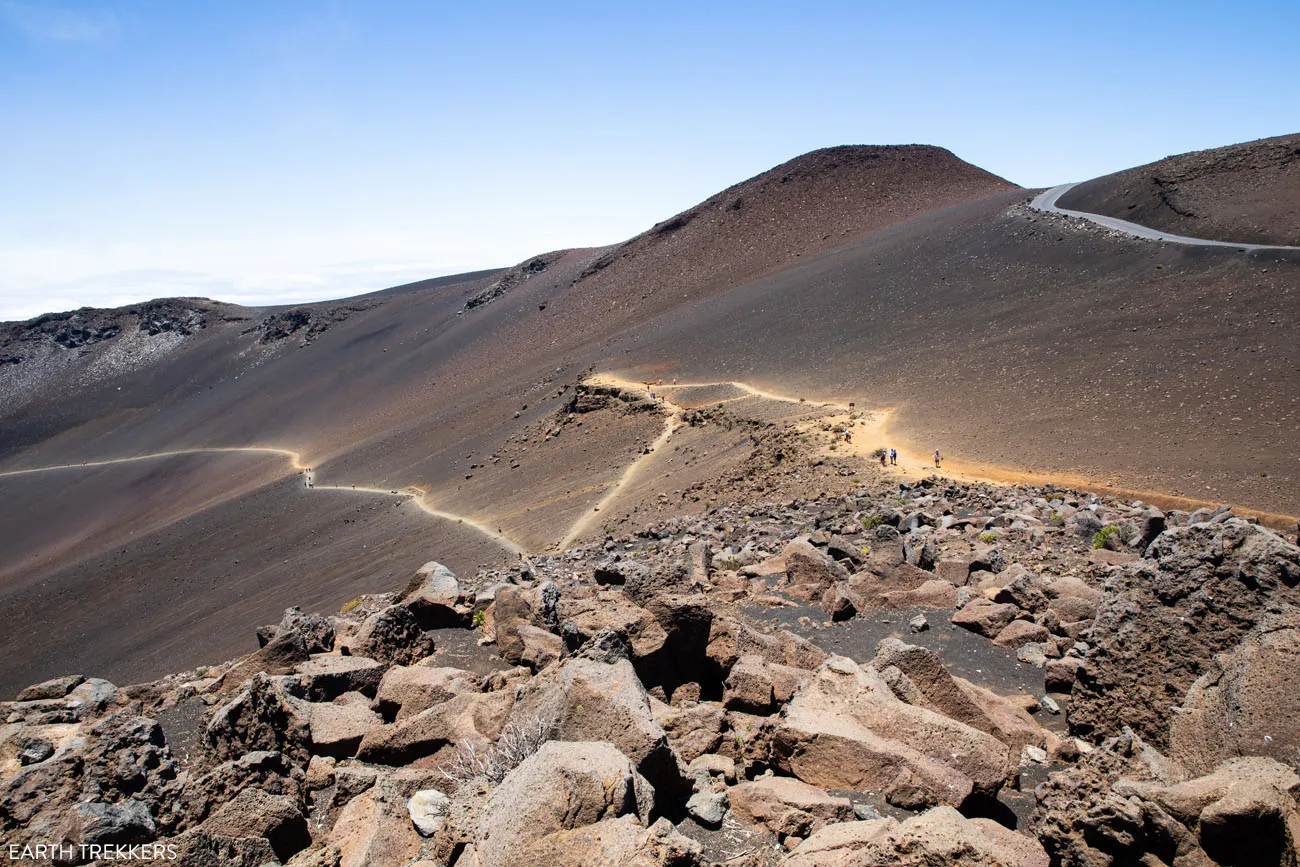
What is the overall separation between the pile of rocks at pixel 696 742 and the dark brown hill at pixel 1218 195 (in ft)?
90.8

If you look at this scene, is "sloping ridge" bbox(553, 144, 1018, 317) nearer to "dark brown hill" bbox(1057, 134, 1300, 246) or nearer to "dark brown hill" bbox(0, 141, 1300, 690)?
"dark brown hill" bbox(0, 141, 1300, 690)

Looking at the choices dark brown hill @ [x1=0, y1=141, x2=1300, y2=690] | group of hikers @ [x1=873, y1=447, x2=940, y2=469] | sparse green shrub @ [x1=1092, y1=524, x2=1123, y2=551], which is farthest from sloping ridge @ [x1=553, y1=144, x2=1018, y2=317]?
sparse green shrub @ [x1=1092, y1=524, x2=1123, y2=551]

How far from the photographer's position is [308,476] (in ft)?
109

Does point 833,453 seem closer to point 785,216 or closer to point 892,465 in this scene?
point 892,465

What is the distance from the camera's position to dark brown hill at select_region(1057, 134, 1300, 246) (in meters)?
26.9

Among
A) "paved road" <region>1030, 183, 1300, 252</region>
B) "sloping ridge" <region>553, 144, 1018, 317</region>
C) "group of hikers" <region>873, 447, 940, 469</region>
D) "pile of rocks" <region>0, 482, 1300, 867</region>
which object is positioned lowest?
"group of hikers" <region>873, 447, 940, 469</region>

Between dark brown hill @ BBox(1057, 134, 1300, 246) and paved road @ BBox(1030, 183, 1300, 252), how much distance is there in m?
0.47

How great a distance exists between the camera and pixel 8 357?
224ft

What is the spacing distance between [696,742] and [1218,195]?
35.6 metres

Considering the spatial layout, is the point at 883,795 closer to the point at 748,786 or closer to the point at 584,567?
the point at 748,786

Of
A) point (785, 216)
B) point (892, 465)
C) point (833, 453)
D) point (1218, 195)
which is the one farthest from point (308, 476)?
point (1218, 195)

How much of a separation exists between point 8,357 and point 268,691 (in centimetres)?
8380

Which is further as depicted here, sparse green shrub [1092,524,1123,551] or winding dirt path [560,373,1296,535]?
winding dirt path [560,373,1296,535]

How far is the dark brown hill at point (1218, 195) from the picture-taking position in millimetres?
26891
